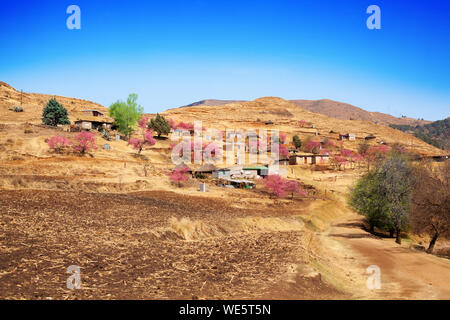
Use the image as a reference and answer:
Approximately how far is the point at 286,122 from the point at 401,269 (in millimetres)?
128585

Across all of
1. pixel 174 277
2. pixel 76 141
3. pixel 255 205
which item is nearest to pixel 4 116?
pixel 76 141

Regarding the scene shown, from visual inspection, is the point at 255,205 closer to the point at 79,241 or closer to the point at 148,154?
the point at 79,241

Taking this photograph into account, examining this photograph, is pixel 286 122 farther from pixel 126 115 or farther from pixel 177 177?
pixel 177 177

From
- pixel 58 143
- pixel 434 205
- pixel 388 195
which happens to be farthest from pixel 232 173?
pixel 434 205

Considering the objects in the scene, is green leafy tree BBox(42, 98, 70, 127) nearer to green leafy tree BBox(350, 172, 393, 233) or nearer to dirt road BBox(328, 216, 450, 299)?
green leafy tree BBox(350, 172, 393, 233)

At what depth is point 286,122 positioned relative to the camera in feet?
478

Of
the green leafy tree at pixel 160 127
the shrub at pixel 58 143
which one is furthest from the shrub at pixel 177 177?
the green leafy tree at pixel 160 127

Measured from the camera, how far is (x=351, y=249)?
25.8 metres

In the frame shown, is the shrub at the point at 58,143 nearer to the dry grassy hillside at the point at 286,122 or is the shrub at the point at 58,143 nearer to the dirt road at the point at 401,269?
the dirt road at the point at 401,269

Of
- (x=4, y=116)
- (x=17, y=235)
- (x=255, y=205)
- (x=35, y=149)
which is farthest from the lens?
(x=4, y=116)

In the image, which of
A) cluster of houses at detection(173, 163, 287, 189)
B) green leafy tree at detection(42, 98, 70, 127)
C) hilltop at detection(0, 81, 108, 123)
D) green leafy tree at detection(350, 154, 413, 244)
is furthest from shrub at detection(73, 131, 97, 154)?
green leafy tree at detection(350, 154, 413, 244)

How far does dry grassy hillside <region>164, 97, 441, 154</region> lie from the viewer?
5084 inches

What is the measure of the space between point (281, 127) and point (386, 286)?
120859 millimetres

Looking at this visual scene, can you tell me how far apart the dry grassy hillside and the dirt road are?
90808 millimetres
